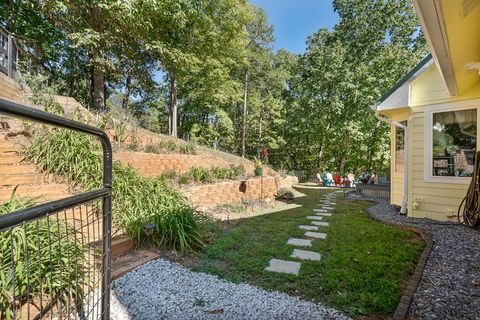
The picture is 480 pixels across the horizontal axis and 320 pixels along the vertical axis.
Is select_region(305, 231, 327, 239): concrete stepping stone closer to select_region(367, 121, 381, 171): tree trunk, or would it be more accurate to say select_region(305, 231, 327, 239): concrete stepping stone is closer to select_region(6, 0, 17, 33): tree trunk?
select_region(6, 0, 17, 33): tree trunk

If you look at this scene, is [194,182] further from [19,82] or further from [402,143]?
[402,143]

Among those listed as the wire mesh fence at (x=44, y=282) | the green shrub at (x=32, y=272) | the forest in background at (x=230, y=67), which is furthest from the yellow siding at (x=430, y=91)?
the forest in background at (x=230, y=67)

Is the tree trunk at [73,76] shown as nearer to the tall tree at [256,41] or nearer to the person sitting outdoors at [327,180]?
the tall tree at [256,41]

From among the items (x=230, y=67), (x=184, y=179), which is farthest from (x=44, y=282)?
(x=230, y=67)

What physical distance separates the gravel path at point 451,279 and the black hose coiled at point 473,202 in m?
0.22

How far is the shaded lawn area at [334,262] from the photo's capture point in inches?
93.2

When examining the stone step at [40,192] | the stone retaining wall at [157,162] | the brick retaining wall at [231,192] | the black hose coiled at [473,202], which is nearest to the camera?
the stone step at [40,192]

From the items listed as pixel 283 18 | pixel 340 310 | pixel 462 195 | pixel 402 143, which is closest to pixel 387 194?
pixel 402 143

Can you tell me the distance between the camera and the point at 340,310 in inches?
84.4

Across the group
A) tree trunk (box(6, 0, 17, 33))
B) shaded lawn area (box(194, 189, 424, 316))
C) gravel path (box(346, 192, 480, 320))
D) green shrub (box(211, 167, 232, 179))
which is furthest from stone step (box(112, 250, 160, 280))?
tree trunk (box(6, 0, 17, 33))

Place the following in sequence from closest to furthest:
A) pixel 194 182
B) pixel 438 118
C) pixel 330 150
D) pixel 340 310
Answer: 1. pixel 340 310
2. pixel 438 118
3. pixel 194 182
4. pixel 330 150

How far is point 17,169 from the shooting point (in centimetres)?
321

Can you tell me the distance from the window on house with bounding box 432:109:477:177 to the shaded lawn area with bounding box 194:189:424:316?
68.3 inches

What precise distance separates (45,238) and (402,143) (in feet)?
24.4
